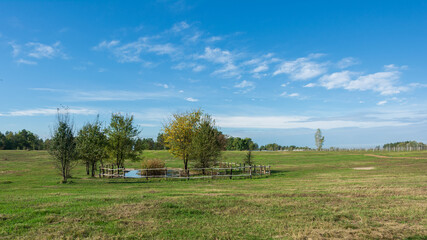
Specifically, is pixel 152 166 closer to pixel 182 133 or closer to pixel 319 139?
pixel 182 133

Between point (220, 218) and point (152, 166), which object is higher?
point (220, 218)

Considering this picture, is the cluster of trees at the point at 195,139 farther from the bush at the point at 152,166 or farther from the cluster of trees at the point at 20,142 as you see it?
the cluster of trees at the point at 20,142

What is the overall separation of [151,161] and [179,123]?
257 inches

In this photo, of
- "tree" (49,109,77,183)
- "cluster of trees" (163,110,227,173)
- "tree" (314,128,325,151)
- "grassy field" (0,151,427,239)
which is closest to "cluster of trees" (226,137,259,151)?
"tree" (314,128,325,151)

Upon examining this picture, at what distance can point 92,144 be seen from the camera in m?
29.8

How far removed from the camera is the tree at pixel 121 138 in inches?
1299

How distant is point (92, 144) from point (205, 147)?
41.2 feet

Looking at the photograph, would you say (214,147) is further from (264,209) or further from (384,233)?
(384,233)

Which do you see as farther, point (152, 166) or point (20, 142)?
point (20, 142)

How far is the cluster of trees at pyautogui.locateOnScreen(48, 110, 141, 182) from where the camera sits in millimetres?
24406

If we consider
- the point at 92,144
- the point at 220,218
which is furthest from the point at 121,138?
the point at 220,218

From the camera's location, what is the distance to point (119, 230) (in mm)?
8102

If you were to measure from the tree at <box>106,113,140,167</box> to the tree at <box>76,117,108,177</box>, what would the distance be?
3.49 feet

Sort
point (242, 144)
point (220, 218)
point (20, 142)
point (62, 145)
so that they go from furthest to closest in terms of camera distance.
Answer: point (242, 144)
point (20, 142)
point (62, 145)
point (220, 218)
